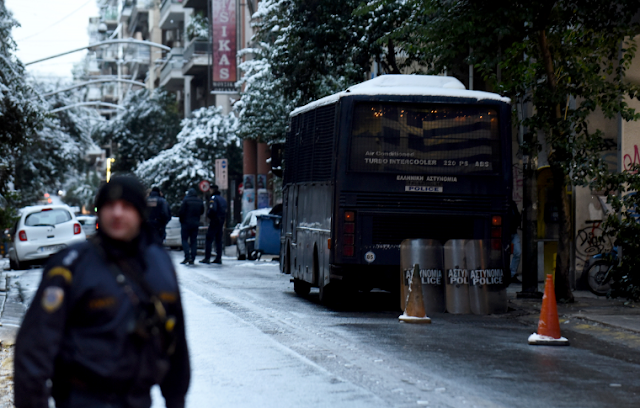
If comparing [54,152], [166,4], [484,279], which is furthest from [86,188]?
[484,279]

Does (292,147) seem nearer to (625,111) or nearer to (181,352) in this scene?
(625,111)

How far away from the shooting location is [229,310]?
44.2ft

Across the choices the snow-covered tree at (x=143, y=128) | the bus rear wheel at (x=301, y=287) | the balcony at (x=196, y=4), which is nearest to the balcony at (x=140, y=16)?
the balcony at (x=196, y=4)

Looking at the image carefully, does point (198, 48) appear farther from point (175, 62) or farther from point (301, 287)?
point (301, 287)

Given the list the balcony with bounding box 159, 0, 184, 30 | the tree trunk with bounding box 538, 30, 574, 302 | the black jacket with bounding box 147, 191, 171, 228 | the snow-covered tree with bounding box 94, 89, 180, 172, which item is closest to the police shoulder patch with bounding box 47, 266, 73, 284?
the tree trunk with bounding box 538, 30, 574, 302

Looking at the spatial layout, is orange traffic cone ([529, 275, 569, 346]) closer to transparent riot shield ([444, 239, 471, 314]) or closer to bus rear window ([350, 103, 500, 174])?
transparent riot shield ([444, 239, 471, 314])

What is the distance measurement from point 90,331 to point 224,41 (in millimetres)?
41324

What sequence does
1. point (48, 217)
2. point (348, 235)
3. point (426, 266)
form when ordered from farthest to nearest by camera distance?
point (48, 217) → point (348, 235) → point (426, 266)

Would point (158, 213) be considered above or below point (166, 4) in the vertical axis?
below

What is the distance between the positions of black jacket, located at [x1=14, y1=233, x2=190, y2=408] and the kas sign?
40664 millimetres

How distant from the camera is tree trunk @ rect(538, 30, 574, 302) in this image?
14.7 m

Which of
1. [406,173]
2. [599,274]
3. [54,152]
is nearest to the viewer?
[406,173]

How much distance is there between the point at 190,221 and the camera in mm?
25109

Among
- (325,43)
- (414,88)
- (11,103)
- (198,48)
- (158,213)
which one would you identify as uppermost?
(198,48)
